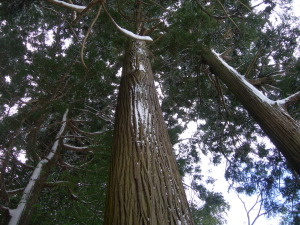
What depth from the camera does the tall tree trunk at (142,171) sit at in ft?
5.30

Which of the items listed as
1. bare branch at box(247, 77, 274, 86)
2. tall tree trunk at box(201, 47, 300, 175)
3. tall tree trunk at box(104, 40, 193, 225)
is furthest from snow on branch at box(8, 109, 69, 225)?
bare branch at box(247, 77, 274, 86)

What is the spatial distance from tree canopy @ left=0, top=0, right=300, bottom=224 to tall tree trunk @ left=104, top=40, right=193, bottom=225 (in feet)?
5.09

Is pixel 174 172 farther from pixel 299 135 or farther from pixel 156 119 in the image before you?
pixel 299 135

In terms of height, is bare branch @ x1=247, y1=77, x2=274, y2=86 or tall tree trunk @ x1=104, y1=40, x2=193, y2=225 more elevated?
bare branch @ x1=247, y1=77, x2=274, y2=86

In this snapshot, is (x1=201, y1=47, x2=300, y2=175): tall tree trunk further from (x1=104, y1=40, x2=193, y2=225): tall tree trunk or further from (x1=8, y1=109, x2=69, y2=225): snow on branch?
(x1=8, y1=109, x2=69, y2=225): snow on branch

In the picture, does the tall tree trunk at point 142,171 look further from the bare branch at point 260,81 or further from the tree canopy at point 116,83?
the bare branch at point 260,81

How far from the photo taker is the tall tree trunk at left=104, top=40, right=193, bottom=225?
5.30ft

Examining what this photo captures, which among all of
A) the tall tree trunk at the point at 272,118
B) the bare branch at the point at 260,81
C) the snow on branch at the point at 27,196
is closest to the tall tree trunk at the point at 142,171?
the tall tree trunk at the point at 272,118

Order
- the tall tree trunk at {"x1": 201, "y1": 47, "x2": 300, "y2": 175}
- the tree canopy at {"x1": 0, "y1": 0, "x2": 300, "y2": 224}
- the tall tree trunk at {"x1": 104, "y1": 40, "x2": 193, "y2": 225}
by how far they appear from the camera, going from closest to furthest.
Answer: the tall tree trunk at {"x1": 104, "y1": 40, "x2": 193, "y2": 225}, the tall tree trunk at {"x1": 201, "y1": 47, "x2": 300, "y2": 175}, the tree canopy at {"x1": 0, "y1": 0, "x2": 300, "y2": 224}

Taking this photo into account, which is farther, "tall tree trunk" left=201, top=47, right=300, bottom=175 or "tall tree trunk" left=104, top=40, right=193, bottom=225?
"tall tree trunk" left=201, top=47, right=300, bottom=175

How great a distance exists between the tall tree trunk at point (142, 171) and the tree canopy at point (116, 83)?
5.09ft

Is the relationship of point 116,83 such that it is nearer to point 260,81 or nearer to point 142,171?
point 260,81

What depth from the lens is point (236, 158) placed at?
6422mm

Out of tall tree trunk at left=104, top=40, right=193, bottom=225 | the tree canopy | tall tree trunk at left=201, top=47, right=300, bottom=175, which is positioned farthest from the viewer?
the tree canopy
